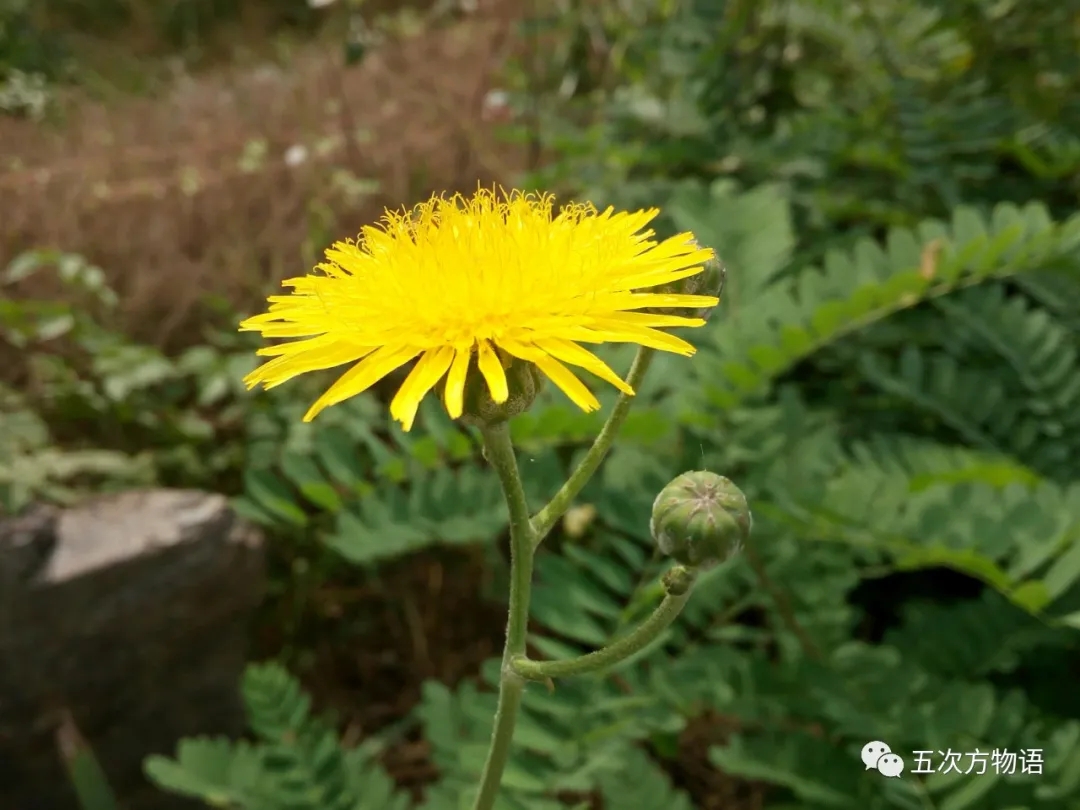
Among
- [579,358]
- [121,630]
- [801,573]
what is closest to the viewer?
[579,358]

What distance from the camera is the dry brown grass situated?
9.96 ft

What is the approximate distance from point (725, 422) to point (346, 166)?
246cm

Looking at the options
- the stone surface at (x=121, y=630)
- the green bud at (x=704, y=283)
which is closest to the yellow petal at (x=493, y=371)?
the green bud at (x=704, y=283)

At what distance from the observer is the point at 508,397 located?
86cm

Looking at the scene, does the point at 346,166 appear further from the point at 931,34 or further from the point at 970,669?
the point at 970,669

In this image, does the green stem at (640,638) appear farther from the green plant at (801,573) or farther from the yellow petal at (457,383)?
the green plant at (801,573)

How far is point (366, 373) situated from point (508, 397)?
138mm

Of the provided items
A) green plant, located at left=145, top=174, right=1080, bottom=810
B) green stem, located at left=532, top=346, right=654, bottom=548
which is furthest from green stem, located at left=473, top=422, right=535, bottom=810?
Result: green plant, located at left=145, top=174, right=1080, bottom=810

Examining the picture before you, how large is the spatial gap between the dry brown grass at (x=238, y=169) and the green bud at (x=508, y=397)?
2.18 metres

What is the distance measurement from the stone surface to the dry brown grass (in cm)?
93

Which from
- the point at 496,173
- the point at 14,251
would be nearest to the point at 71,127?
the point at 14,251

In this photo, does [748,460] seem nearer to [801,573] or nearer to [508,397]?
[801,573]

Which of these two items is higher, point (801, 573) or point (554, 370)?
point (801, 573)

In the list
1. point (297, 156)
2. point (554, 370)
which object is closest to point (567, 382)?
point (554, 370)
